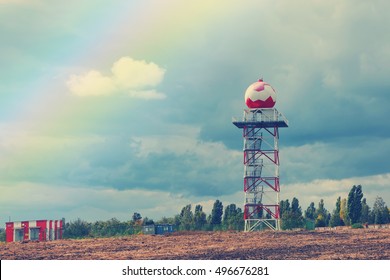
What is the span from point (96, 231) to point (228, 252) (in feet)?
217

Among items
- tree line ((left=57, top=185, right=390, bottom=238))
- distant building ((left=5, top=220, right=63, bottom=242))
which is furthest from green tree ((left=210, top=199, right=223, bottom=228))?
distant building ((left=5, top=220, right=63, bottom=242))

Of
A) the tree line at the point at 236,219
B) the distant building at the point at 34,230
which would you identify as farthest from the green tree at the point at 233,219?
the distant building at the point at 34,230

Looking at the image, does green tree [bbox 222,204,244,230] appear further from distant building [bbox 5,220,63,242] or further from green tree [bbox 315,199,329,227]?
distant building [bbox 5,220,63,242]

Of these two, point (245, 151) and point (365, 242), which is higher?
point (245, 151)

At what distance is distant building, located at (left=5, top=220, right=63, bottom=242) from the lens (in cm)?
10738

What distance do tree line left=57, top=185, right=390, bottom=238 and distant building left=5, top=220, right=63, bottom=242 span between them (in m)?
7.56

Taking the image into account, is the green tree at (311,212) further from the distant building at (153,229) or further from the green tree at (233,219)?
the distant building at (153,229)

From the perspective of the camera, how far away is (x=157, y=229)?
105 meters

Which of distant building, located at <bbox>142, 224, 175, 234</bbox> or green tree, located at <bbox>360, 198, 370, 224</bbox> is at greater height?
green tree, located at <bbox>360, 198, 370, 224</bbox>

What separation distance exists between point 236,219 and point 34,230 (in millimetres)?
39484

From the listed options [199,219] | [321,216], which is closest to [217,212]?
[199,219]
